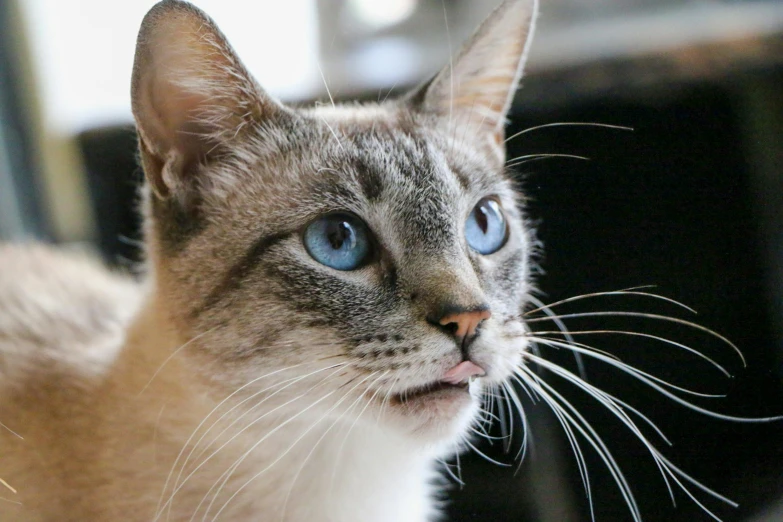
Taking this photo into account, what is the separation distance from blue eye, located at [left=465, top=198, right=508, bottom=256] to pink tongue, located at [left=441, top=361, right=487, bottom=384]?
28 centimetres

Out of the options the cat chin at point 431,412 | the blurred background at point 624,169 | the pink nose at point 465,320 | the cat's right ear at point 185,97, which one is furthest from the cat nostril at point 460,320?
the cat's right ear at point 185,97

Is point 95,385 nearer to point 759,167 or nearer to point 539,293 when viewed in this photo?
point 539,293

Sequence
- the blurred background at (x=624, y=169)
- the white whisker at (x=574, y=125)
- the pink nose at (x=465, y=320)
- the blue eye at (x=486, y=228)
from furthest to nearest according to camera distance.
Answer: the white whisker at (x=574, y=125) → the blue eye at (x=486, y=228) → the blurred background at (x=624, y=169) → the pink nose at (x=465, y=320)

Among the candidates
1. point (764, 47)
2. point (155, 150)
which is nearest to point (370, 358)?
point (155, 150)

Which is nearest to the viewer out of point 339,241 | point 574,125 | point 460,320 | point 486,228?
point 460,320

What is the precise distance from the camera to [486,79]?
1461 millimetres

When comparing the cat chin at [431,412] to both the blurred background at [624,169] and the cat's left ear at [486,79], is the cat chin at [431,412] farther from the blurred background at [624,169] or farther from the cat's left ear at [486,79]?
the cat's left ear at [486,79]

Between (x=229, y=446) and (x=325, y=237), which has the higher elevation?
(x=325, y=237)

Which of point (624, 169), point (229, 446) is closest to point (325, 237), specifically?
point (229, 446)

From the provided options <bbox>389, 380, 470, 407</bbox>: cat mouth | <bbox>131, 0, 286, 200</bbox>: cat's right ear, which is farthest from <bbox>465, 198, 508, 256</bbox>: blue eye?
<bbox>131, 0, 286, 200</bbox>: cat's right ear

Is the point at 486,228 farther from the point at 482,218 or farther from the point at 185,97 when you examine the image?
the point at 185,97

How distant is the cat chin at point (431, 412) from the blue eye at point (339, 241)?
0.24m

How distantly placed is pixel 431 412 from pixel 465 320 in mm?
167

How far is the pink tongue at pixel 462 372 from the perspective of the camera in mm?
1068
